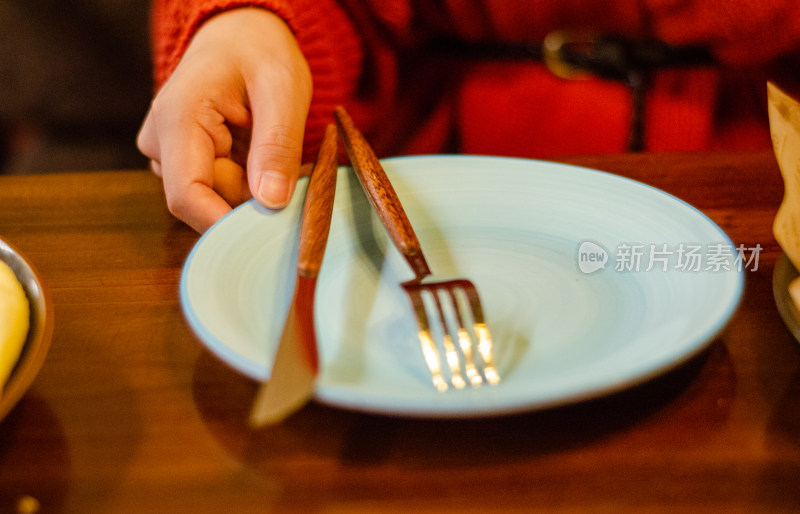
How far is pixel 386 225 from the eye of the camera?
0.34 m

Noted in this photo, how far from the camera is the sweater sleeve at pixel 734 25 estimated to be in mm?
569

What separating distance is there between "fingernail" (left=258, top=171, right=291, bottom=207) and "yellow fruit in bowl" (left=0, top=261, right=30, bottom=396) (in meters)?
0.13

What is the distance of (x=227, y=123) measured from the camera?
45 cm

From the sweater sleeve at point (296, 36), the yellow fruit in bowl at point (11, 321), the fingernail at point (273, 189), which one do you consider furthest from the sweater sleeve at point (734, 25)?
the yellow fruit in bowl at point (11, 321)

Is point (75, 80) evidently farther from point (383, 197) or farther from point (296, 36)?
point (383, 197)

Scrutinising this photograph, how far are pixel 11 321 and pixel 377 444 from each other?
13cm

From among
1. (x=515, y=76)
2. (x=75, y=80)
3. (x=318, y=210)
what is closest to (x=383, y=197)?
(x=318, y=210)

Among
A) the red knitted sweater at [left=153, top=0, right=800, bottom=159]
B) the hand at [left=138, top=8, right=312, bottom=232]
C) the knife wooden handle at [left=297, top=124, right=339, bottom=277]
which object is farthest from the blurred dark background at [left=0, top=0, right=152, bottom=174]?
Result: the knife wooden handle at [left=297, top=124, right=339, bottom=277]

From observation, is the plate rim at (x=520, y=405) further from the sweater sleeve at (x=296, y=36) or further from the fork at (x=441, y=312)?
the sweater sleeve at (x=296, y=36)

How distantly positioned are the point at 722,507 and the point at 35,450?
222 millimetres

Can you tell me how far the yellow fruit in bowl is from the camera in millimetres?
229

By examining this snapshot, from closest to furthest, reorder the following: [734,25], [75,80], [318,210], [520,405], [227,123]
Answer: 1. [520,405]
2. [318,210]
3. [227,123]
4. [734,25]
5. [75,80]

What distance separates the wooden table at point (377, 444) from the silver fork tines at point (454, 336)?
0.6 inches

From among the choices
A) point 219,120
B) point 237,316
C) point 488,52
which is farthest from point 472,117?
point 237,316
